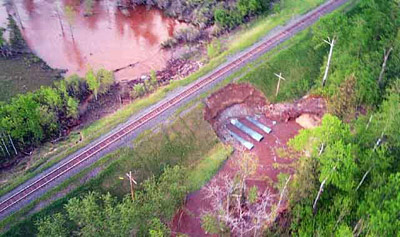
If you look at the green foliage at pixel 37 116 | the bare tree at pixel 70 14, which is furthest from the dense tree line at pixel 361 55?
the bare tree at pixel 70 14

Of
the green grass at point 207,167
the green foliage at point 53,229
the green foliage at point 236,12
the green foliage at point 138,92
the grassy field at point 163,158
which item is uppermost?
the green foliage at point 236,12

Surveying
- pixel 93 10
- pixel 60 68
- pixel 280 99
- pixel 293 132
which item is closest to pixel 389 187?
pixel 293 132

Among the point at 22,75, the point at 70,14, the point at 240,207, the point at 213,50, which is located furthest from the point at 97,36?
the point at 240,207

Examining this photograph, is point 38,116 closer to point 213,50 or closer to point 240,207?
point 240,207

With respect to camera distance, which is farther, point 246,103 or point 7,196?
point 246,103

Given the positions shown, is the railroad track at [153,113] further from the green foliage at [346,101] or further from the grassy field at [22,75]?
the grassy field at [22,75]

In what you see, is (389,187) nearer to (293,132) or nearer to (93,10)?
(293,132)

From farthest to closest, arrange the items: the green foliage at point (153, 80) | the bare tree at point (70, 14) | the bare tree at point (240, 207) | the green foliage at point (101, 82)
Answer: the bare tree at point (70, 14), the green foliage at point (153, 80), the green foliage at point (101, 82), the bare tree at point (240, 207)
